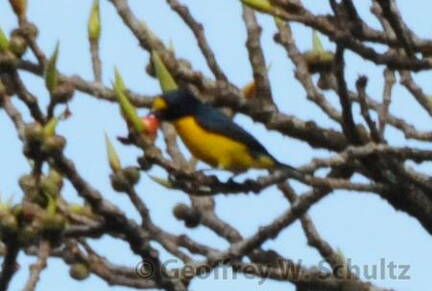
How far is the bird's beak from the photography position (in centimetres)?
405

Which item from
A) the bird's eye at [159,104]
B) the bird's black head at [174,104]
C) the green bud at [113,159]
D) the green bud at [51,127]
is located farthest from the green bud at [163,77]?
the green bud at [51,127]

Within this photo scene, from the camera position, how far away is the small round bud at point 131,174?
142 inches

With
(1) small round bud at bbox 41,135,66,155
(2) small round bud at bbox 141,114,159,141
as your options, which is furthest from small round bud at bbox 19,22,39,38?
(1) small round bud at bbox 41,135,66,155

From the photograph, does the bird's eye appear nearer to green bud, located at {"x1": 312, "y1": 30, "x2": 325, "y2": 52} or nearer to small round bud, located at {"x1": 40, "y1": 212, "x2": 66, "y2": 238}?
green bud, located at {"x1": 312, "y1": 30, "x2": 325, "y2": 52}

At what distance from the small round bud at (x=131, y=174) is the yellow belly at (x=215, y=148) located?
0.82m

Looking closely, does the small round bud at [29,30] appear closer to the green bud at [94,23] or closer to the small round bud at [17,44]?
the small round bud at [17,44]

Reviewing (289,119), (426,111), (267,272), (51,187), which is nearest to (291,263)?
(267,272)

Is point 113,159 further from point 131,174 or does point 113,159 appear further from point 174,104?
point 174,104

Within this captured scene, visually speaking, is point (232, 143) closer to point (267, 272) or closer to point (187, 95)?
point (187, 95)

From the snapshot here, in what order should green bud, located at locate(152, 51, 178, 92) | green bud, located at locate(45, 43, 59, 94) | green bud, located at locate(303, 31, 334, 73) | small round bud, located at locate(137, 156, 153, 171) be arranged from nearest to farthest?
green bud, located at locate(45, 43, 59, 94) < small round bud, located at locate(137, 156, 153, 171) < green bud, located at locate(152, 51, 178, 92) < green bud, located at locate(303, 31, 334, 73)

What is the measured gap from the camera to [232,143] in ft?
14.9

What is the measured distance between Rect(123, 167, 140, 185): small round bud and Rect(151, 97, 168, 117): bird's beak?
18.1 inches

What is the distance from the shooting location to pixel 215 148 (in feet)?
14.8

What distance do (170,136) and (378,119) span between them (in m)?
1.04
